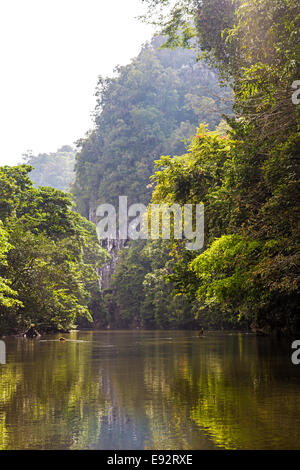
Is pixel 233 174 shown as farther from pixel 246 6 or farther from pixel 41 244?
pixel 41 244

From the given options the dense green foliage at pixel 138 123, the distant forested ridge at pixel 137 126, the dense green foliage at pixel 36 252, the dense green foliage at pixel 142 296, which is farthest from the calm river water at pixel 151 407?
the dense green foliage at pixel 138 123

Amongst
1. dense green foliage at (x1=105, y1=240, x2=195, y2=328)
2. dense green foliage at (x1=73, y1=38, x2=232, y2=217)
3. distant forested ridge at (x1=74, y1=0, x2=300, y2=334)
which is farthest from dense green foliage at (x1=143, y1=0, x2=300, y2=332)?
dense green foliage at (x1=73, y1=38, x2=232, y2=217)

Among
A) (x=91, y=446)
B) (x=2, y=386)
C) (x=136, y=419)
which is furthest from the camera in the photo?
(x=2, y=386)

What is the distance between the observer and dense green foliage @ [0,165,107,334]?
123 ft

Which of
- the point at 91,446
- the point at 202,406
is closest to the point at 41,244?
the point at 202,406

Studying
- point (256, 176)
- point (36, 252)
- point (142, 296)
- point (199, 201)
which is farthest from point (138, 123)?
point (256, 176)

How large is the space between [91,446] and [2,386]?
6.48 m

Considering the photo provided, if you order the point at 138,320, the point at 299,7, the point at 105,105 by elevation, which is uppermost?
the point at 105,105

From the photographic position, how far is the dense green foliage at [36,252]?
123 ft

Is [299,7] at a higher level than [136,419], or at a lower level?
higher

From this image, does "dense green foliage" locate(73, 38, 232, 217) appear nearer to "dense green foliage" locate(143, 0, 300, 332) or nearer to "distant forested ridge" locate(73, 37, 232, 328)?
"distant forested ridge" locate(73, 37, 232, 328)

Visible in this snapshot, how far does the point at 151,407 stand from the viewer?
10.1 metres

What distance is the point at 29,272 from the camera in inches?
1484

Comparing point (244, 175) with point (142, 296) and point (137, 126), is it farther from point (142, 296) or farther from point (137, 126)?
point (137, 126)
